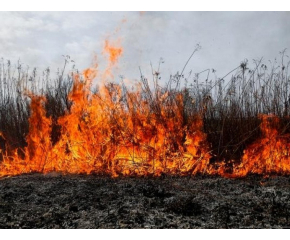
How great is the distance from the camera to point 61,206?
358 centimetres

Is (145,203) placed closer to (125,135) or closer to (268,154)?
(125,135)

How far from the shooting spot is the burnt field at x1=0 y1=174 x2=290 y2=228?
3219mm

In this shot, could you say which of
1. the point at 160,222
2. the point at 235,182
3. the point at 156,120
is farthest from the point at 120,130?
the point at 160,222

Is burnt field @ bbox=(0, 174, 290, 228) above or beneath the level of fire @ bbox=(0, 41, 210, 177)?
beneath

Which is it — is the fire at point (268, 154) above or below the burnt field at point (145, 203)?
above

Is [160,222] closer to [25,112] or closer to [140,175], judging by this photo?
[140,175]

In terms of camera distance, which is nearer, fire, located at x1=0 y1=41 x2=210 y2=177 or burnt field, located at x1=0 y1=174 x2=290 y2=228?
burnt field, located at x1=0 y1=174 x2=290 y2=228

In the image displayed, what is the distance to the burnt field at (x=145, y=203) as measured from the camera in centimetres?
322

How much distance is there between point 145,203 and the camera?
11.6 feet

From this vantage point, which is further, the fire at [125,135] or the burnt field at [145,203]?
the fire at [125,135]

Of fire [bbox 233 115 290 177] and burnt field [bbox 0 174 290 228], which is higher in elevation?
fire [bbox 233 115 290 177]

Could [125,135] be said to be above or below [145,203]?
above

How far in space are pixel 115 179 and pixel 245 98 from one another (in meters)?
2.17

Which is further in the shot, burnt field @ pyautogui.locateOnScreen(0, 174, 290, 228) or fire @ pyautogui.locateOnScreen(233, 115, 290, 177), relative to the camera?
fire @ pyautogui.locateOnScreen(233, 115, 290, 177)
